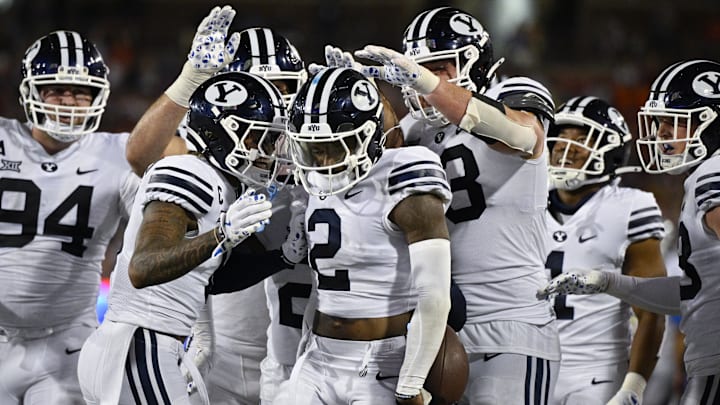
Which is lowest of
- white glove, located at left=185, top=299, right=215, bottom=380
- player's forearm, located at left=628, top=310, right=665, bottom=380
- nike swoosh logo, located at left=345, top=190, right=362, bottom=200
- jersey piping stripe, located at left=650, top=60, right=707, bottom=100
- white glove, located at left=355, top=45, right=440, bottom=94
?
white glove, located at left=185, top=299, right=215, bottom=380

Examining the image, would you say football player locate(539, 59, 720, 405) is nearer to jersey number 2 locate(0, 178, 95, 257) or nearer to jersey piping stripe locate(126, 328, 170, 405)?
jersey piping stripe locate(126, 328, 170, 405)

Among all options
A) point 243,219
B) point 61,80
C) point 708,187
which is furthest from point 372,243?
point 61,80

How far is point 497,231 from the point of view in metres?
3.86

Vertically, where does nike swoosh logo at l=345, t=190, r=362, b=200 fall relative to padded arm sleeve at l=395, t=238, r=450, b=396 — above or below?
above

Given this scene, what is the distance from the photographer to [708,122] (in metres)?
4.12

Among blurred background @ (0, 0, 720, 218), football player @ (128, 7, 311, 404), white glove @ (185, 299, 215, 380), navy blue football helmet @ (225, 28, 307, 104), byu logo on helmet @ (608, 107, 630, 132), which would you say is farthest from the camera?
blurred background @ (0, 0, 720, 218)

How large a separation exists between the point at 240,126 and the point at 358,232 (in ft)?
1.93

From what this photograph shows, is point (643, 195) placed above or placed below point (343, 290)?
above

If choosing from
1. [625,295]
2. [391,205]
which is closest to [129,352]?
[391,205]

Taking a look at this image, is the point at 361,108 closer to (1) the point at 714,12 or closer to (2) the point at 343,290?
(2) the point at 343,290

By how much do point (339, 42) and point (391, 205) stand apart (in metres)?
10.6

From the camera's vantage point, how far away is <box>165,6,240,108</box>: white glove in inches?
163

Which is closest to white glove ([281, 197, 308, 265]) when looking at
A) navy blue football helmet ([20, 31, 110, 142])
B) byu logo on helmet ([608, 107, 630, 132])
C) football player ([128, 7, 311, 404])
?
football player ([128, 7, 311, 404])

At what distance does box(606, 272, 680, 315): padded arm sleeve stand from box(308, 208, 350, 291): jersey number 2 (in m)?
1.30
